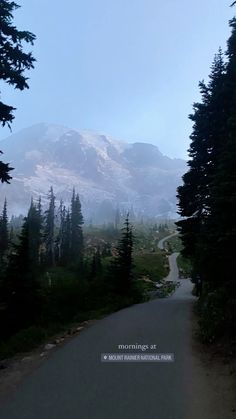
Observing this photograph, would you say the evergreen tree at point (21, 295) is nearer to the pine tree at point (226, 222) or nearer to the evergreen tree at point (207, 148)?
the evergreen tree at point (207, 148)

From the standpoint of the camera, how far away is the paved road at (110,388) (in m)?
6.41

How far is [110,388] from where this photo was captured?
297 inches

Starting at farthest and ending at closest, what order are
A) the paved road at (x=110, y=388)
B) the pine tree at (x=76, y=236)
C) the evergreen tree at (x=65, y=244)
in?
the pine tree at (x=76, y=236), the evergreen tree at (x=65, y=244), the paved road at (x=110, y=388)

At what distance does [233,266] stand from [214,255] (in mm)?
720

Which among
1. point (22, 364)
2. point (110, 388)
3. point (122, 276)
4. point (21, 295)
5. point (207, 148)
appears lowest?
point (22, 364)

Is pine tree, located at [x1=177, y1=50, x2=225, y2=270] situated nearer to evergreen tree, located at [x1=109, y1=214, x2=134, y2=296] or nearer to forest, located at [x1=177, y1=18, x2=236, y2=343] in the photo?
forest, located at [x1=177, y1=18, x2=236, y2=343]

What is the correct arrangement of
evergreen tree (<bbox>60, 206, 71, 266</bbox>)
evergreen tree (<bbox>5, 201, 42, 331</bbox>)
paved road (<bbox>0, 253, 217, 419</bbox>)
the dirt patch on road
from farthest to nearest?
1. evergreen tree (<bbox>60, 206, 71, 266</bbox>)
2. evergreen tree (<bbox>5, 201, 42, 331</bbox>)
3. the dirt patch on road
4. paved road (<bbox>0, 253, 217, 419</bbox>)

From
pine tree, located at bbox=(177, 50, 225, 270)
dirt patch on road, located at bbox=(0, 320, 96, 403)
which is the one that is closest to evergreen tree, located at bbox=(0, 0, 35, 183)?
dirt patch on road, located at bbox=(0, 320, 96, 403)

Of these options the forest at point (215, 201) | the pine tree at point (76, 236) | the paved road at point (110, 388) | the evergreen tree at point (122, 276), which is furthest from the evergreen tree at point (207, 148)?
the pine tree at point (76, 236)

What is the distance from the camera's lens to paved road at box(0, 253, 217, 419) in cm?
641

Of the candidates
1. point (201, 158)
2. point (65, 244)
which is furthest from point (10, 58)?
point (65, 244)

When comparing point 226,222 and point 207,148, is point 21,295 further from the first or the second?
point 207,148

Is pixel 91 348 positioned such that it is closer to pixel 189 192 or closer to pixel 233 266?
pixel 233 266

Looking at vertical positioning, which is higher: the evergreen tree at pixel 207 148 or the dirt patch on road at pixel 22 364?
the evergreen tree at pixel 207 148
